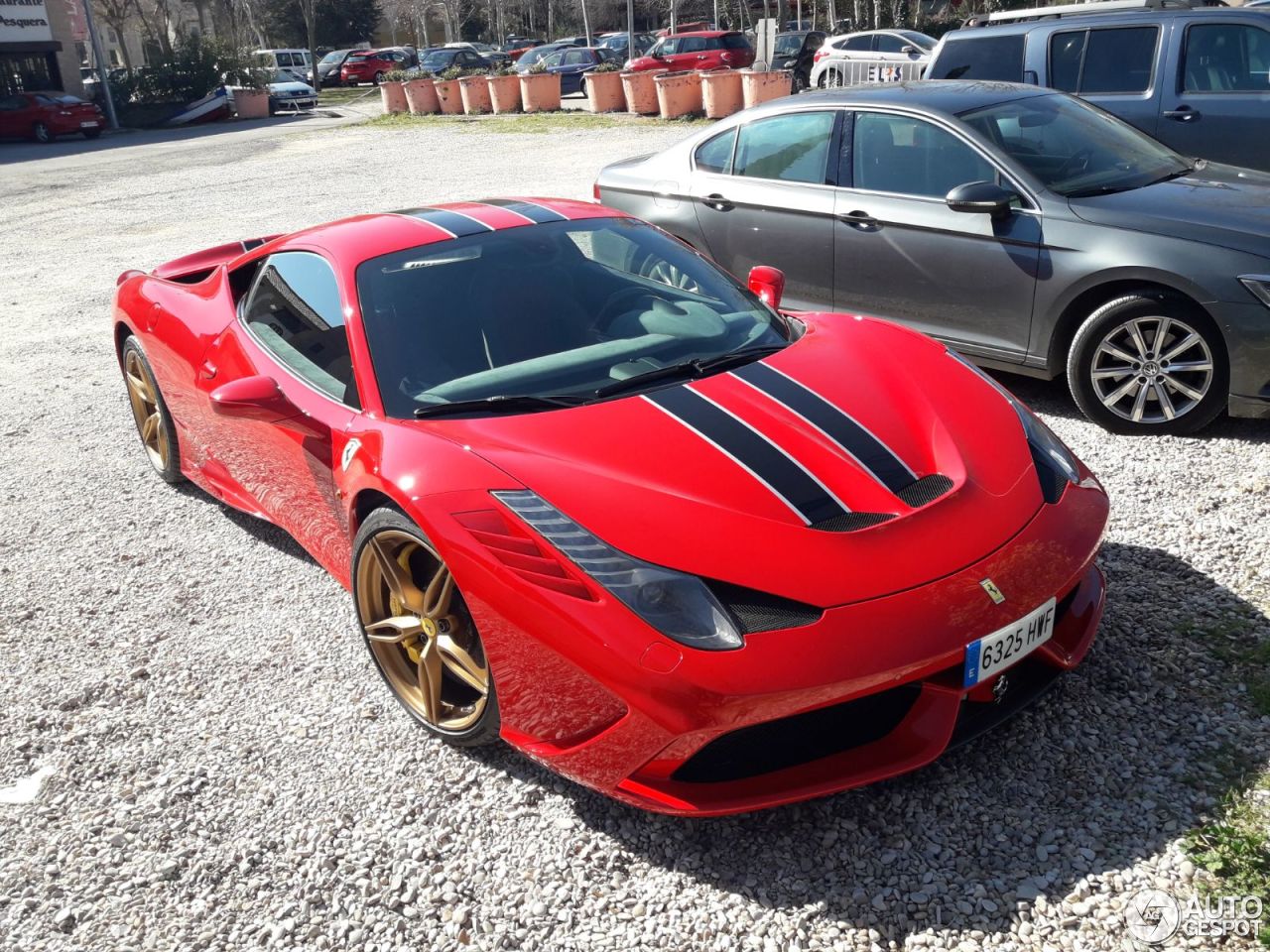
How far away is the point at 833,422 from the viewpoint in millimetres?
2965

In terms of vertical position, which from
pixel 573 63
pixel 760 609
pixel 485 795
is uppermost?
pixel 573 63

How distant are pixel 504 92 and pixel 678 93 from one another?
25.7 feet

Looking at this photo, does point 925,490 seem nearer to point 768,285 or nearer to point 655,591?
point 655,591

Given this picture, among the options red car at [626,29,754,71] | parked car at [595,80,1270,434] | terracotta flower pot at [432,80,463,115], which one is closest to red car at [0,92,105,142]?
terracotta flower pot at [432,80,463,115]

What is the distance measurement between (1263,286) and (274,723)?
406 centimetres

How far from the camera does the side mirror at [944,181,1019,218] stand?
4.98m

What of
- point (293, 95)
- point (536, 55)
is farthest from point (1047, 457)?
point (293, 95)

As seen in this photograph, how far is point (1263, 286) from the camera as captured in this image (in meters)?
4.40

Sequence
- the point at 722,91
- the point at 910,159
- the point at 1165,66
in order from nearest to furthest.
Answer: the point at 910,159, the point at 1165,66, the point at 722,91

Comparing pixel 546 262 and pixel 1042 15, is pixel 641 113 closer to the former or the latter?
pixel 1042 15

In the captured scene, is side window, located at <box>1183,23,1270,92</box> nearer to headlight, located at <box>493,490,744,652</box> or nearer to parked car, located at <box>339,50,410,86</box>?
headlight, located at <box>493,490,744,652</box>

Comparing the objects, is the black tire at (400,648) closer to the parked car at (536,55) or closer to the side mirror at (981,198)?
the side mirror at (981,198)

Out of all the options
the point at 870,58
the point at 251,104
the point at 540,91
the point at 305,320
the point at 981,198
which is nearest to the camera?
the point at 305,320

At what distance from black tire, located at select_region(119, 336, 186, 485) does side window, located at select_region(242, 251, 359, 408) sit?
3.58 ft
